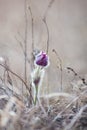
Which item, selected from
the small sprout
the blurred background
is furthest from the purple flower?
the blurred background

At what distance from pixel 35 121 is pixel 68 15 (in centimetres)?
307

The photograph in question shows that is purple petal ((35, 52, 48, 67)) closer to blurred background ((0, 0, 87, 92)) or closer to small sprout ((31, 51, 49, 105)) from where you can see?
small sprout ((31, 51, 49, 105))

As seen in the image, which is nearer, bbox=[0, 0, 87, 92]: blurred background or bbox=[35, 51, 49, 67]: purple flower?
bbox=[35, 51, 49, 67]: purple flower

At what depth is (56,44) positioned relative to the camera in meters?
2.97

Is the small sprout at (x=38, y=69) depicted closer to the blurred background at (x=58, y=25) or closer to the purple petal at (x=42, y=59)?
the purple petal at (x=42, y=59)

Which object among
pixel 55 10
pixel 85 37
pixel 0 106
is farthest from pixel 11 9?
pixel 0 106

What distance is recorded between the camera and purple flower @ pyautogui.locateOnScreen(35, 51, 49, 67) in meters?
0.85

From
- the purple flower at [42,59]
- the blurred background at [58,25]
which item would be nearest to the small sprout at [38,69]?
the purple flower at [42,59]

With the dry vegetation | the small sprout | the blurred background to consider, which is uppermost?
the blurred background

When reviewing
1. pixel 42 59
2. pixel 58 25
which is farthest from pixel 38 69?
pixel 58 25

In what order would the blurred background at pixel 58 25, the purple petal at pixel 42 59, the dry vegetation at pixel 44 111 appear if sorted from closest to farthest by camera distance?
the dry vegetation at pixel 44 111
the purple petal at pixel 42 59
the blurred background at pixel 58 25

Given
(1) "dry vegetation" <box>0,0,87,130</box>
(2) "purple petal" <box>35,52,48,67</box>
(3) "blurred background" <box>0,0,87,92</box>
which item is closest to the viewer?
(1) "dry vegetation" <box>0,0,87,130</box>

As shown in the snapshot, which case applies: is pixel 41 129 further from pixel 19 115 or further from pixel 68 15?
pixel 68 15

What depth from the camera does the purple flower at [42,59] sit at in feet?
2.78
